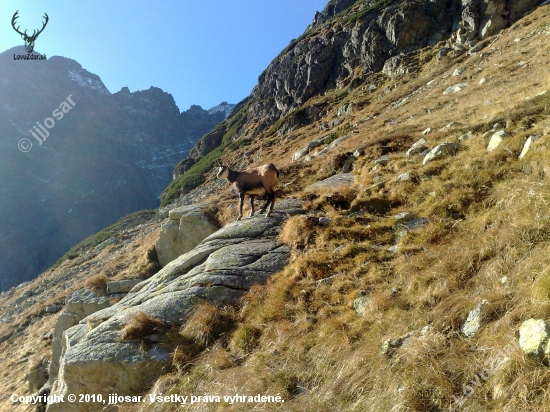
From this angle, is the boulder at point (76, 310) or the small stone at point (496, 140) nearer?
the small stone at point (496, 140)

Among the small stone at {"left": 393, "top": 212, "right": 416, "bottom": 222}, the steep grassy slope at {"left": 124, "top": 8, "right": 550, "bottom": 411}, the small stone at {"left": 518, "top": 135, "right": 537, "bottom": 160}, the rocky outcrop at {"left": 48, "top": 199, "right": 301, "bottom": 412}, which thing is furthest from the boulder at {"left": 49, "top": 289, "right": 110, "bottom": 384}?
the small stone at {"left": 518, "top": 135, "right": 537, "bottom": 160}

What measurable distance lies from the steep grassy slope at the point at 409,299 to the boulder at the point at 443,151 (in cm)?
31

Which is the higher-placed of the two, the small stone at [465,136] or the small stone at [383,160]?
the small stone at [383,160]

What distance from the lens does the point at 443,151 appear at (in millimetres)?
10328

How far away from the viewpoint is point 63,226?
14062 cm

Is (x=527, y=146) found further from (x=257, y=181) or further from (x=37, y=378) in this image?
(x=37, y=378)

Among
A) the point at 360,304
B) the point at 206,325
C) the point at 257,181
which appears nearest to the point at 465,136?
the point at 257,181

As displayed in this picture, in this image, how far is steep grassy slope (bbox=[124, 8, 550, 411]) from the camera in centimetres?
373

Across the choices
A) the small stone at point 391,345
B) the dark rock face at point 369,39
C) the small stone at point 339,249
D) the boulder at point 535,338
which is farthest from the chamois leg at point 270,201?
the dark rock face at point 369,39

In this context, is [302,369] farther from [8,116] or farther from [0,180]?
[8,116]

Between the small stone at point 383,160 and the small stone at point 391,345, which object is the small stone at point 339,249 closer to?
the small stone at point 391,345

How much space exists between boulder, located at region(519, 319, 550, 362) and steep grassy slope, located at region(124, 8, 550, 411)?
0.08m

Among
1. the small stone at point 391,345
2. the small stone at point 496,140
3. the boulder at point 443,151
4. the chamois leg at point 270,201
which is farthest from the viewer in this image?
the chamois leg at point 270,201

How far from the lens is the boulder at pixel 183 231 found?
1496 cm
